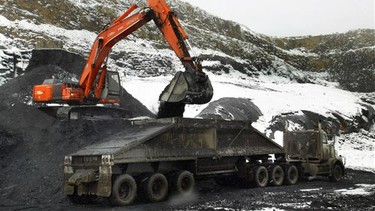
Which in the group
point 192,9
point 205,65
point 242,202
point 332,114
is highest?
point 192,9

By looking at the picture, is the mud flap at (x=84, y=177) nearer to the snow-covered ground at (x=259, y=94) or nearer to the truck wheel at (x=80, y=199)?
the truck wheel at (x=80, y=199)

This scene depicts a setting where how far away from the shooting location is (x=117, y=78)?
750 inches

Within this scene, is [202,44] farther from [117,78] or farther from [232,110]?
[117,78]

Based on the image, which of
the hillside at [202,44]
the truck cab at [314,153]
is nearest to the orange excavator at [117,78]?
the truck cab at [314,153]

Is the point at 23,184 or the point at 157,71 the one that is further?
the point at 157,71

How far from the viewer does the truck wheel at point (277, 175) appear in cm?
1515

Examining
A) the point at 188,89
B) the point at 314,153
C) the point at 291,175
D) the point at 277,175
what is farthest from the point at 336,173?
the point at 188,89

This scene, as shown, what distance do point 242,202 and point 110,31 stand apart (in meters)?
8.95

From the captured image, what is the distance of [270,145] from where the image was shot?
15.8 meters

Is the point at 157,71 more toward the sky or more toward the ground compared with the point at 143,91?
more toward the sky

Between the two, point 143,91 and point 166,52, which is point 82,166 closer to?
point 143,91

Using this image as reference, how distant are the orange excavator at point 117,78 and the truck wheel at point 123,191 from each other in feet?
10.8

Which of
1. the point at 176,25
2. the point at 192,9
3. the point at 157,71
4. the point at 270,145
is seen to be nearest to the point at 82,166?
the point at 176,25

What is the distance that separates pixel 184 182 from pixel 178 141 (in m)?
1.08
